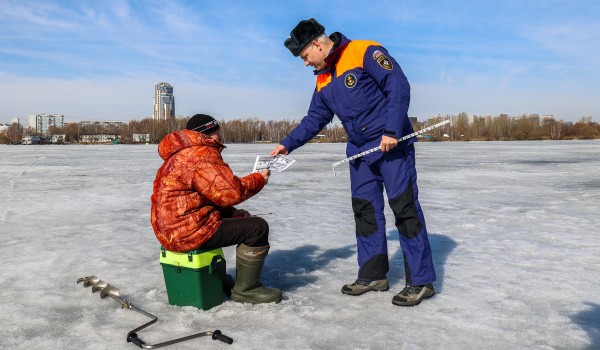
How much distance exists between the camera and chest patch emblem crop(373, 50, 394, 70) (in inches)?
124

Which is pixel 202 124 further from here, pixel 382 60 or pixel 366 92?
pixel 382 60

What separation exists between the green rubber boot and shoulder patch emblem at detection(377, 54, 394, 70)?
136 centimetres

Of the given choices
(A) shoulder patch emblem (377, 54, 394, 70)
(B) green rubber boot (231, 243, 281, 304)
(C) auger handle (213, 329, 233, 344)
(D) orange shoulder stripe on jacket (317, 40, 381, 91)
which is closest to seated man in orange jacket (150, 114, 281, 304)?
(B) green rubber boot (231, 243, 281, 304)

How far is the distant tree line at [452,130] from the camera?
329 ft

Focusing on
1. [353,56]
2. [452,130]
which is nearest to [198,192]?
[353,56]

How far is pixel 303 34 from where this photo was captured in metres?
3.26

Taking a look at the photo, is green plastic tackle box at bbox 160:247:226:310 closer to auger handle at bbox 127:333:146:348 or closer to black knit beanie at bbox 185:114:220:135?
auger handle at bbox 127:333:146:348

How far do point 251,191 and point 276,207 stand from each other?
450 centimetres

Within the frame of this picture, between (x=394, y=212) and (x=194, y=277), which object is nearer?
(x=194, y=277)

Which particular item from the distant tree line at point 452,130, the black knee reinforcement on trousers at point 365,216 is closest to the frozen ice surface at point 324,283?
the black knee reinforcement on trousers at point 365,216

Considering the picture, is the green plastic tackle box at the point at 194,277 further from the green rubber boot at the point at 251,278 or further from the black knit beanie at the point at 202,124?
the black knit beanie at the point at 202,124

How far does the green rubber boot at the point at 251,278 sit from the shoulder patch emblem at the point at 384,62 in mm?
1360

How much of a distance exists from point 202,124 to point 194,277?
921mm

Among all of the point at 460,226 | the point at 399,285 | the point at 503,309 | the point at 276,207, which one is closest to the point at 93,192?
the point at 276,207
